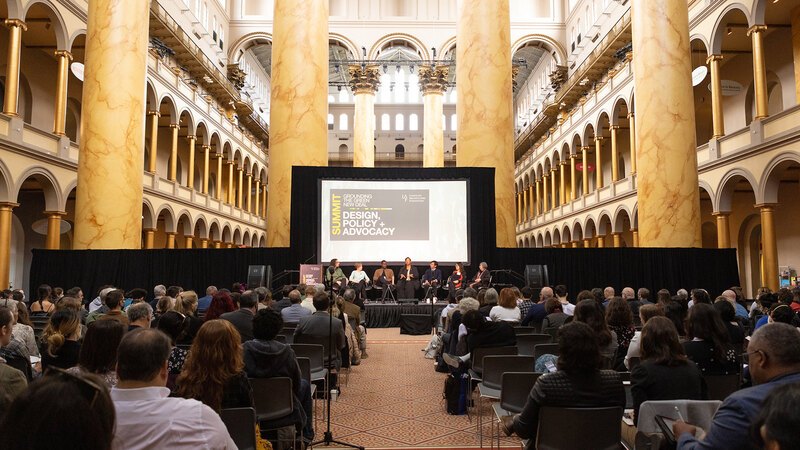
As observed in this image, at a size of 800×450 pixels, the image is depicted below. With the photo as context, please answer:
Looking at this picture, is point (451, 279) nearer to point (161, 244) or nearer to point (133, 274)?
point (133, 274)

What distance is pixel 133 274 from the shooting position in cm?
1333

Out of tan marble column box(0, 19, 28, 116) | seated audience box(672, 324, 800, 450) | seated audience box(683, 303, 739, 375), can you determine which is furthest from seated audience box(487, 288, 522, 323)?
tan marble column box(0, 19, 28, 116)

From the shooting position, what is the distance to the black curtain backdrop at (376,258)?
1320 cm

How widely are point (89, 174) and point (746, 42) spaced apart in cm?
1997

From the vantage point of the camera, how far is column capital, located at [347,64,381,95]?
31672mm

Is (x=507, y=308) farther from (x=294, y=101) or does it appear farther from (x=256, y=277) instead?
(x=294, y=101)

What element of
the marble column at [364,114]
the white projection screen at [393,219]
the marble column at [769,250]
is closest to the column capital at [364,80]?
the marble column at [364,114]

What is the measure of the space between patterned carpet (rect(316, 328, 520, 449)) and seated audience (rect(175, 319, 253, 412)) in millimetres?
2171

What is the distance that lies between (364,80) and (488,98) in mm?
18396

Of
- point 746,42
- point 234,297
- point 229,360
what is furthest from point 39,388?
point 746,42

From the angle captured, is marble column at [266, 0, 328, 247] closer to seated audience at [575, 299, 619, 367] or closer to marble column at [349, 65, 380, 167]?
seated audience at [575, 299, 619, 367]

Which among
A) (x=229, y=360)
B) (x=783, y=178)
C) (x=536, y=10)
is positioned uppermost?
(x=536, y=10)

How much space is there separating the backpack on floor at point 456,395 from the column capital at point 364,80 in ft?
88.1

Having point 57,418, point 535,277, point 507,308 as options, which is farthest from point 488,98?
point 57,418
